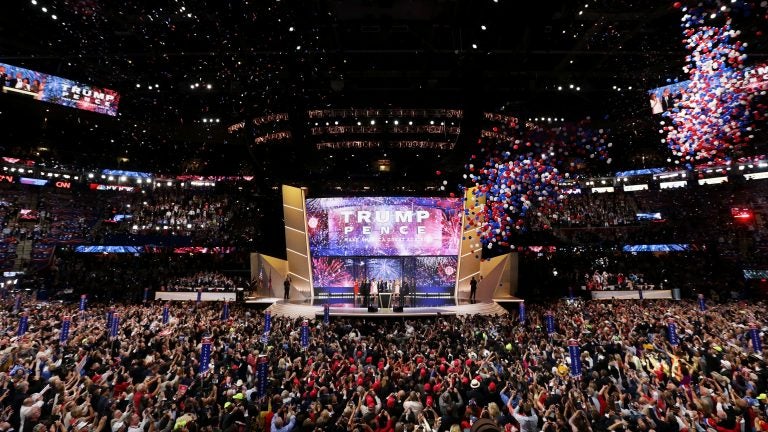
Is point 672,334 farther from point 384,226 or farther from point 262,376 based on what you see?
point 384,226

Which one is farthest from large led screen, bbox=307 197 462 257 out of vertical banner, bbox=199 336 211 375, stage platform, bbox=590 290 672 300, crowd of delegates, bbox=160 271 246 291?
vertical banner, bbox=199 336 211 375

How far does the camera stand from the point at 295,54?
1595cm

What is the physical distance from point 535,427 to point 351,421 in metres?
3.00

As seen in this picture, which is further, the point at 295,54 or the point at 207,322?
the point at 295,54

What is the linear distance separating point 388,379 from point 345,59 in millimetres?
15234

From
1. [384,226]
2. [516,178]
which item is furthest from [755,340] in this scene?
[384,226]

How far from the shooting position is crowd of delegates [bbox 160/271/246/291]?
76.1 feet

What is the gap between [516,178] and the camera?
61.8 ft

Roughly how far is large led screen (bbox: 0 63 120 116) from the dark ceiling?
2.30 ft

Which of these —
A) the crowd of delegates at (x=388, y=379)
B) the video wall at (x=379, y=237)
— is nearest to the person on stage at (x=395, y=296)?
the video wall at (x=379, y=237)

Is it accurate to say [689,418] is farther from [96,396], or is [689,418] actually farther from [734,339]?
[96,396]

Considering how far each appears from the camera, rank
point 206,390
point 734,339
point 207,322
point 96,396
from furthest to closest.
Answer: point 207,322, point 734,339, point 206,390, point 96,396

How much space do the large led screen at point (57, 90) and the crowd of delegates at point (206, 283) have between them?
52.4ft

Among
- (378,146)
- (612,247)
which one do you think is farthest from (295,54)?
(612,247)
